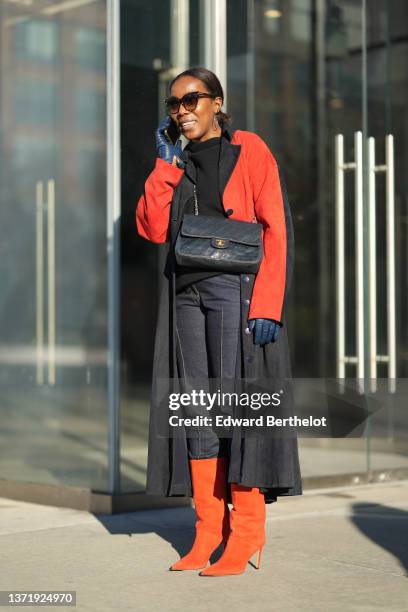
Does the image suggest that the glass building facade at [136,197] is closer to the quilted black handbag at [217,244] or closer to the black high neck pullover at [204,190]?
the black high neck pullover at [204,190]

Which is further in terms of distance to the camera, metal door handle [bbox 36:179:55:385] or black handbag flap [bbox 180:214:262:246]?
metal door handle [bbox 36:179:55:385]

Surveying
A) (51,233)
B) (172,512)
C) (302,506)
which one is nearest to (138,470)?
(172,512)

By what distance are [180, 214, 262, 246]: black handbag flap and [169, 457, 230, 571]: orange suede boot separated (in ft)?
2.94

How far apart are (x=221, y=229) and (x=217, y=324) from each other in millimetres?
385

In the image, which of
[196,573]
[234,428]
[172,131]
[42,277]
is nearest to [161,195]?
[172,131]

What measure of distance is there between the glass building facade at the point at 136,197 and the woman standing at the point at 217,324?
145 centimetres

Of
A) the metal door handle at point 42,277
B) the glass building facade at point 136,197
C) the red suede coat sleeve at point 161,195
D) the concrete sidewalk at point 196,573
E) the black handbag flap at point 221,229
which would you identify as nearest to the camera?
the concrete sidewalk at point 196,573

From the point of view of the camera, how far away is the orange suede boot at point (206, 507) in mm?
4691

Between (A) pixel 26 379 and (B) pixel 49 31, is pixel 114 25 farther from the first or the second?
(A) pixel 26 379

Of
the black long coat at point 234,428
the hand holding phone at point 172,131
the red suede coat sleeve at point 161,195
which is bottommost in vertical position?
the black long coat at point 234,428

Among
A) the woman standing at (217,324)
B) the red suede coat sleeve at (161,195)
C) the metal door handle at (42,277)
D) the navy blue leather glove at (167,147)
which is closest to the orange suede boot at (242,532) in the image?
the woman standing at (217,324)

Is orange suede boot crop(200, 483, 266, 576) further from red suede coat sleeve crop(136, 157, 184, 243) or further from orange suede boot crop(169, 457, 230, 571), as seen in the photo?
red suede coat sleeve crop(136, 157, 184, 243)

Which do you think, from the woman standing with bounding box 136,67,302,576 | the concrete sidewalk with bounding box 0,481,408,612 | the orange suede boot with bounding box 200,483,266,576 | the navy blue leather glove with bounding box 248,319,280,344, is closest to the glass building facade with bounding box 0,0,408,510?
the concrete sidewalk with bounding box 0,481,408,612

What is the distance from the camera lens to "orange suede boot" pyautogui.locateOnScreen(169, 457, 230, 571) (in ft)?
15.4
